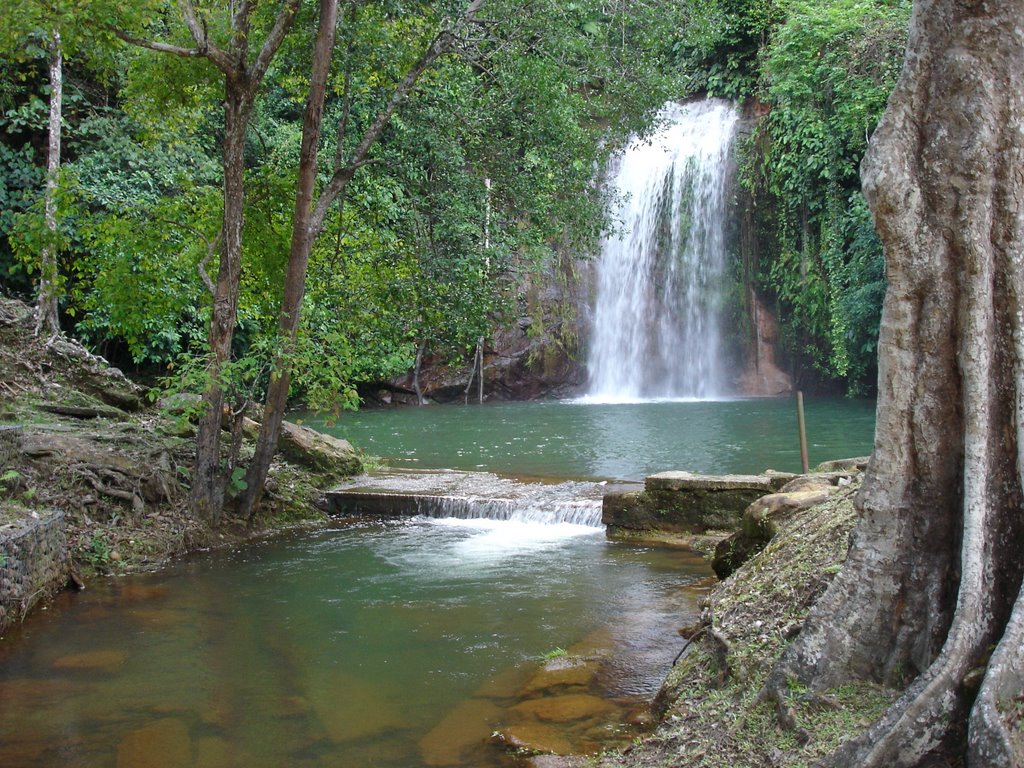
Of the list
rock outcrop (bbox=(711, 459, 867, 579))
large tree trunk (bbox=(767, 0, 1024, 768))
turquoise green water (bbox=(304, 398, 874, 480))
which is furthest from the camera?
turquoise green water (bbox=(304, 398, 874, 480))

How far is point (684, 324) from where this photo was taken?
29.7 metres

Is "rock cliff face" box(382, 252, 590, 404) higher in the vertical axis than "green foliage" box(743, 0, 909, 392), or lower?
lower

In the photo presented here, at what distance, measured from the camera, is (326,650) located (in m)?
6.48

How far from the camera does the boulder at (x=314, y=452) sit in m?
12.6

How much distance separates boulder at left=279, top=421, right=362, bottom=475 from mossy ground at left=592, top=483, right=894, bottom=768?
781cm

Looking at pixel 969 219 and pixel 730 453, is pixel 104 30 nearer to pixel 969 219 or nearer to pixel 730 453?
pixel 969 219

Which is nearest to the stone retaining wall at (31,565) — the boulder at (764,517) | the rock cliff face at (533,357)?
the boulder at (764,517)

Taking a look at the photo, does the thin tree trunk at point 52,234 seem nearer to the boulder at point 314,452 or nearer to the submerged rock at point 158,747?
the boulder at point 314,452

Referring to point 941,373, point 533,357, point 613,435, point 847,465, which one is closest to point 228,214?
point 847,465

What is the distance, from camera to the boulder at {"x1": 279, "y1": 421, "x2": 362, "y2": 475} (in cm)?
1258

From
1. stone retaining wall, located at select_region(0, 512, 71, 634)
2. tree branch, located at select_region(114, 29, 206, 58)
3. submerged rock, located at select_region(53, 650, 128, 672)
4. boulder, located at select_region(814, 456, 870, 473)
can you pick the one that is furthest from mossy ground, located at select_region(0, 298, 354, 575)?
boulder, located at select_region(814, 456, 870, 473)

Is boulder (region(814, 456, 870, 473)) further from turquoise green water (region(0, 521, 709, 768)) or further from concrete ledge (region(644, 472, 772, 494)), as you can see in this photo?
turquoise green water (region(0, 521, 709, 768))

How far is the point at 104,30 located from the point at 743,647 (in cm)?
764

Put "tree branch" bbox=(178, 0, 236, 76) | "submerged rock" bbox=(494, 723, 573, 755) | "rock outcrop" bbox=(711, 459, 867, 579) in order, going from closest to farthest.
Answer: "submerged rock" bbox=(494, 723, 573, 755)
"rock outcrop" bbox=(711, 459, 867, 579)
"tree branch" bbox=(178, 0, 236, 76)
